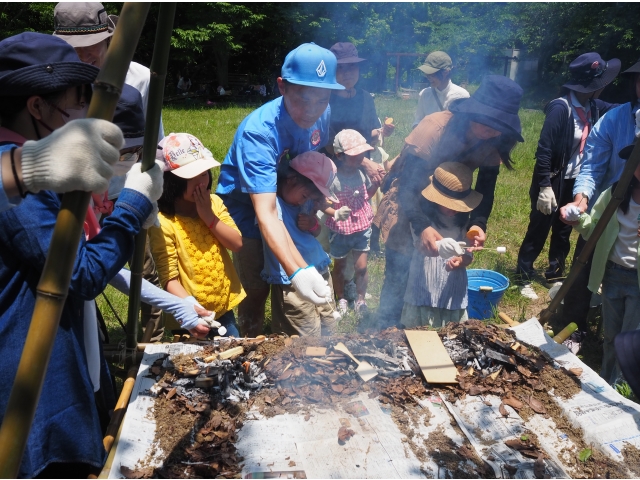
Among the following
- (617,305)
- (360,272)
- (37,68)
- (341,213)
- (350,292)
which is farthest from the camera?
(350,292)

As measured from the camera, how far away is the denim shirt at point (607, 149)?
3438 millimetres

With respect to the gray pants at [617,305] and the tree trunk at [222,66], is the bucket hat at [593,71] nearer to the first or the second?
the gray pants at [617,305]

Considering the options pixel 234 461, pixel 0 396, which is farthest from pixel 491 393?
pixel 0 396

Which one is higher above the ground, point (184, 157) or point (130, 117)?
point (130, 117)

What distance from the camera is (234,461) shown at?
6.76 feet

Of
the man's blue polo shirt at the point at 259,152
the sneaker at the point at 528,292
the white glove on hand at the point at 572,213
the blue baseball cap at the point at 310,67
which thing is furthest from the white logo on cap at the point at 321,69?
the sneaker at the point at 528,292

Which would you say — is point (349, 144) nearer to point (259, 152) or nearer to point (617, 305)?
point (259, 152)

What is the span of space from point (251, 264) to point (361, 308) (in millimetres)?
1653

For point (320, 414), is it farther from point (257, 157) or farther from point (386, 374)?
point (257, 157)

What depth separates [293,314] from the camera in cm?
313

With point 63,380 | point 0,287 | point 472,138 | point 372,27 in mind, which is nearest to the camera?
point 0,287

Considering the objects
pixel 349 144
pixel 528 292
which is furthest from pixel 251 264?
pixel 528 292

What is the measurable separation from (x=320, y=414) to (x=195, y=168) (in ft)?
4.60

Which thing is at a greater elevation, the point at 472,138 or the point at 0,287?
the point at 472,138
